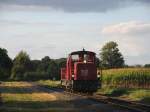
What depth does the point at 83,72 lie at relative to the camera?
41.6m

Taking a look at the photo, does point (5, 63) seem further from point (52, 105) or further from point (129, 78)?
point (52, 105)

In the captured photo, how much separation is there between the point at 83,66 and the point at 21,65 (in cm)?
13844

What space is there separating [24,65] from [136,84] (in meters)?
129

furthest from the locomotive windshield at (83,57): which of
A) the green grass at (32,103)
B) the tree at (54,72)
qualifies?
the tree at (54,72)

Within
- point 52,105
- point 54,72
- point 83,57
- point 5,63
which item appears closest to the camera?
point 52,105

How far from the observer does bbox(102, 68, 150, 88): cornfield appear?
54281 millimetres

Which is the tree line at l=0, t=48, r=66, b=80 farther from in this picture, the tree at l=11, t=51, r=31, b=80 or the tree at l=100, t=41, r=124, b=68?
the tree at l=100, t=41, r=124, b=68

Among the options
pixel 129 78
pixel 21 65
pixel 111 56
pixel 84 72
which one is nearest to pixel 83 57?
pixel 84 72

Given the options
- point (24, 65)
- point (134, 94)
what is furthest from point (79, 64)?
point (24, 65)

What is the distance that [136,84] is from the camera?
55844mm

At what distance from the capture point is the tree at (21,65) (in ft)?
546

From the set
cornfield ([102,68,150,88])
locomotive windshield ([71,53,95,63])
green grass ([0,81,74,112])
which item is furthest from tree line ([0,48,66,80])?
green grass ([0,81,74,112])

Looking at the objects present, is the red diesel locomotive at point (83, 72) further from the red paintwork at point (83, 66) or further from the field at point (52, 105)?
the field at point (52, 105)

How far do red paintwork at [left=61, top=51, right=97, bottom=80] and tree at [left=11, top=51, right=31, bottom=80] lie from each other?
121 metres
